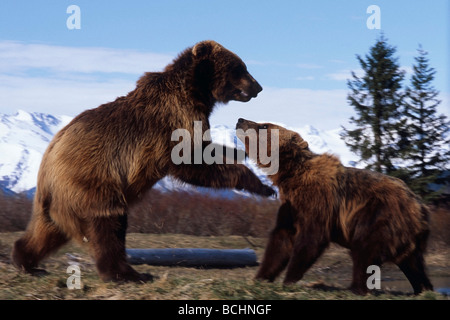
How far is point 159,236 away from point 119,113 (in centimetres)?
670

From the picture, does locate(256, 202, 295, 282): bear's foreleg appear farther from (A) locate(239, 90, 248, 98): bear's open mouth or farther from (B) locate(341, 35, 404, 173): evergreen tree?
(B) locate(341, 35, 404, 173): evergreen tree

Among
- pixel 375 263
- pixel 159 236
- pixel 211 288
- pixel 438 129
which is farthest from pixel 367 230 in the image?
pixel 438 129

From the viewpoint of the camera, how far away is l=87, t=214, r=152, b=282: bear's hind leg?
5637 millimetres

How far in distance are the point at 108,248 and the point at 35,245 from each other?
1.08 m

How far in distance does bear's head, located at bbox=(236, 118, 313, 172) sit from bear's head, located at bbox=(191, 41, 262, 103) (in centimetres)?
50

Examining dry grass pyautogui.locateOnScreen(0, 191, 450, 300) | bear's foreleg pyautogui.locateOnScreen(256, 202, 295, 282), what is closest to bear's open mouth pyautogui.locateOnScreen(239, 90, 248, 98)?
bear's foreleg pyautogui.locateOnScreen(256, 202, 295, 282)

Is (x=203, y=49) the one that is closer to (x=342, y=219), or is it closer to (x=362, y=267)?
(x=342, y=219)

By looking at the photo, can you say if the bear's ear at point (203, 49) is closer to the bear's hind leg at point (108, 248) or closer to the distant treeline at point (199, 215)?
the bear's hind leg at point (108, 248)

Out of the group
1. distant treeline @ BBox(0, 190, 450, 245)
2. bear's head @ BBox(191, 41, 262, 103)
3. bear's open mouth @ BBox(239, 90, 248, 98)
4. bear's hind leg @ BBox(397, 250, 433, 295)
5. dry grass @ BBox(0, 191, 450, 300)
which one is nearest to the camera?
dry grass @ BBox(0, 191, 450, 300)

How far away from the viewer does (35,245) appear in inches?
246

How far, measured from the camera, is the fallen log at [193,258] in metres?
10.1

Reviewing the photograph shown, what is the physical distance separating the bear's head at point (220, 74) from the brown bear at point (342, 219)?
771 mm
